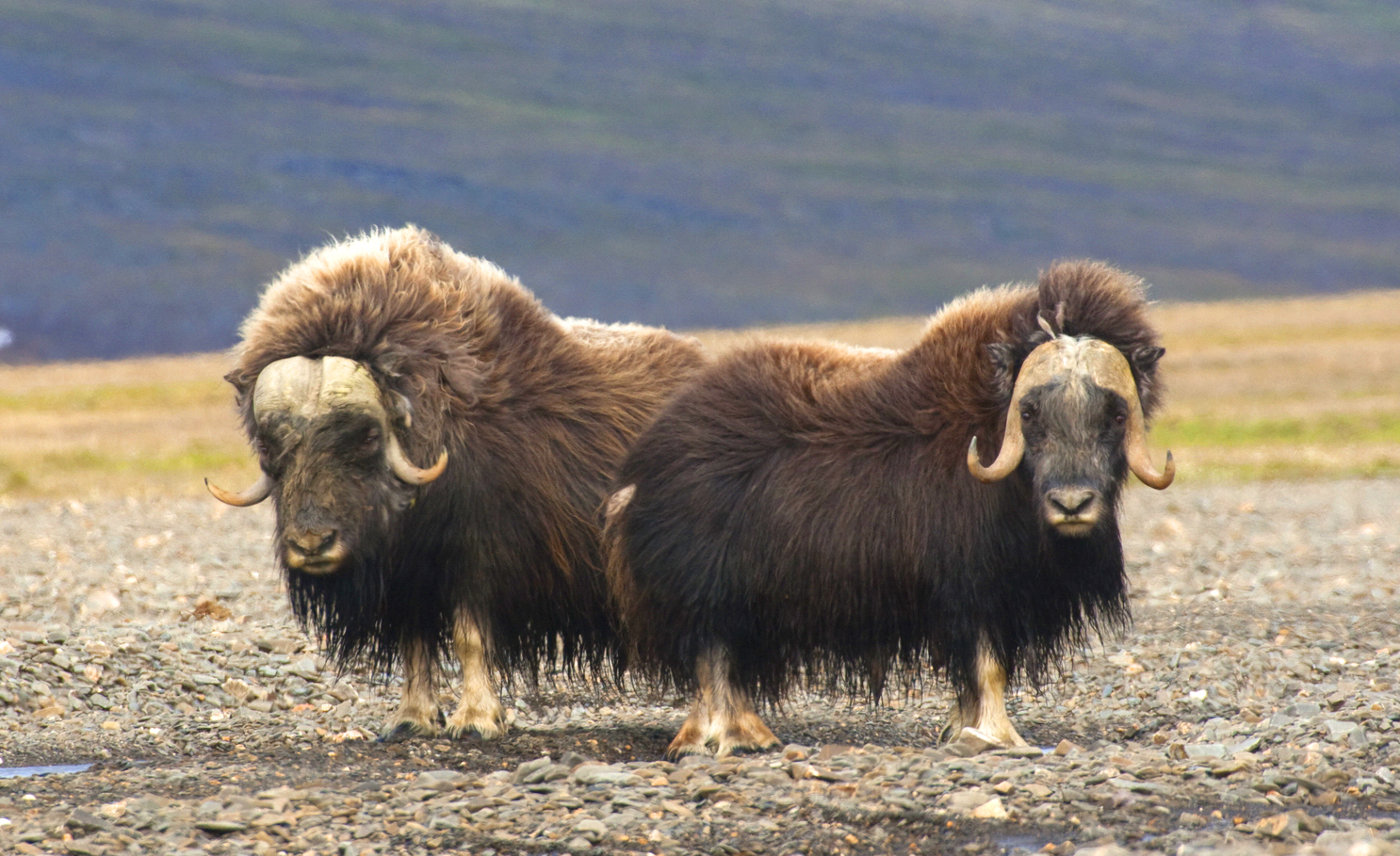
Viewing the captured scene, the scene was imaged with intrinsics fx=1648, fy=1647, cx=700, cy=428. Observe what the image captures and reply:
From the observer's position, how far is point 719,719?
4500 millimetres

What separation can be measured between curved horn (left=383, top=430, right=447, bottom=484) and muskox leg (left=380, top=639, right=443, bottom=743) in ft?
2.23

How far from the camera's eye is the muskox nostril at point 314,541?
4410mm

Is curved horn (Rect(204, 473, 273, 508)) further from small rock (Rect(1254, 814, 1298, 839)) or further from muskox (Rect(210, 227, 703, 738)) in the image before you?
small rock (Rect(1254, 814, 1298, 839))

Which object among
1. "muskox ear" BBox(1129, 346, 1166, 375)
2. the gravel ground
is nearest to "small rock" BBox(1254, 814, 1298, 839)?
the gravel ground

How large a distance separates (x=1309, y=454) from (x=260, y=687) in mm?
15397

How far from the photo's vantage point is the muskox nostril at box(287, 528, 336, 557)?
4410 millimetres

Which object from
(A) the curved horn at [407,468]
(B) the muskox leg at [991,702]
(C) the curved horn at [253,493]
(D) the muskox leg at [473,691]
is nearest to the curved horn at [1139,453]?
(B) the muskox leg at [991,702]

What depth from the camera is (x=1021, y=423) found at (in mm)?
4086

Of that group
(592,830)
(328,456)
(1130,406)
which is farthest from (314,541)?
(1130,406)

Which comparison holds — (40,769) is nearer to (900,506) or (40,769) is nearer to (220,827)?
(220,827)

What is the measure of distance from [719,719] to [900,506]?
78 cm

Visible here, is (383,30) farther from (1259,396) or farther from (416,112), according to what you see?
(1259,396)

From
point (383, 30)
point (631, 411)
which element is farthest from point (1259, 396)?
point (383, 30)

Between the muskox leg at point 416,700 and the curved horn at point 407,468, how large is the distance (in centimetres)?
68
